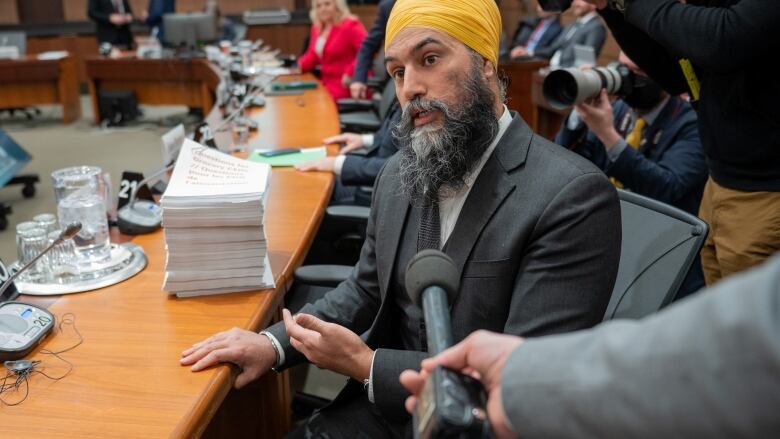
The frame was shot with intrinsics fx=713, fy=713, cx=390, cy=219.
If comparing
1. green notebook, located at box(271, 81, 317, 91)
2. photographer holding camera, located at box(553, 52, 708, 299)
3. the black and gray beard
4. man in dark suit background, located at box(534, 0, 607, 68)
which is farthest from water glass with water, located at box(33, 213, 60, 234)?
man in dark suit background, located at box(534, 0, 607, 68)

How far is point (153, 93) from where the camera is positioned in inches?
297

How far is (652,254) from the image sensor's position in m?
1.55

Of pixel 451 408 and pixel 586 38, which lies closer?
pixel 451 408

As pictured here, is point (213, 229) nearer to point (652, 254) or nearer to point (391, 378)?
point (391, 378)

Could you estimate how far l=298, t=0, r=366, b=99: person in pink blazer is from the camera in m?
5.35

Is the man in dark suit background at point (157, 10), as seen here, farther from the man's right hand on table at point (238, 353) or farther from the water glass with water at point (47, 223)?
the man's right hand on table at point (238, 353)

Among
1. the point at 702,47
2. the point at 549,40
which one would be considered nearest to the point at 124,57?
the point at 549,40

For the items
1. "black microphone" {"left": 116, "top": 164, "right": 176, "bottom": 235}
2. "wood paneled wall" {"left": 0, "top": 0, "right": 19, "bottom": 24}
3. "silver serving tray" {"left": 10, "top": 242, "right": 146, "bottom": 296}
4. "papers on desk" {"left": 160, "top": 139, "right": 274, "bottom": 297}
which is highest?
"papers on desk" {"left": 160, "top": 139, "right": 274, "bottom": 297}

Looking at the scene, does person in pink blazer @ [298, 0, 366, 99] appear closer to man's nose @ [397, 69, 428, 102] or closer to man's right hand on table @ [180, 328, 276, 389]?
man's nose @ [397, 69, 428, 102]

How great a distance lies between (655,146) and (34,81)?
278 inches

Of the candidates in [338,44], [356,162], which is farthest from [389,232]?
[338,44]

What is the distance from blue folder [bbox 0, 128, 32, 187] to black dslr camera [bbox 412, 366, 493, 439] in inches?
183

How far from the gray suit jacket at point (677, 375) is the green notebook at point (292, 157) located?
240 centimetres

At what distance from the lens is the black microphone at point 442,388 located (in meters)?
0.60
